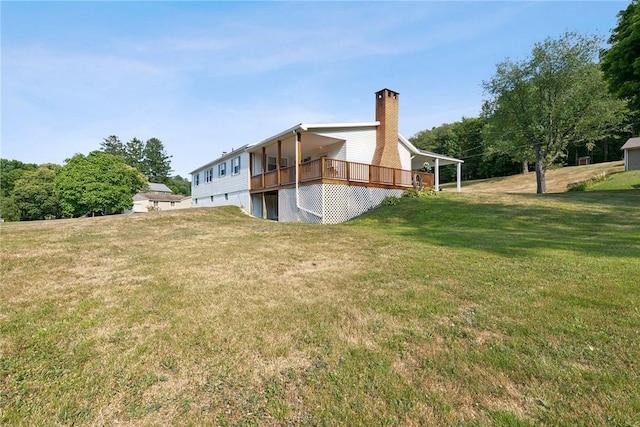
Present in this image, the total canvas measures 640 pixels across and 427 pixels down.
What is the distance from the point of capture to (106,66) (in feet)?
39.6

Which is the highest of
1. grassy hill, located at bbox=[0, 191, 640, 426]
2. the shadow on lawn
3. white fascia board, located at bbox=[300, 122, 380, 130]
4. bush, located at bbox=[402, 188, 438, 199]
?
white fascia board, located at bbox=[300, 122, 380, 130]

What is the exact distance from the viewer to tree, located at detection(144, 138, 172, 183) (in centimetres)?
8094

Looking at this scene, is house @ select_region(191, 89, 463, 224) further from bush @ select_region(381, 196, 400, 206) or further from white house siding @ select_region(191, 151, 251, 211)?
bush @ select_region(381, 196, 400, 206)

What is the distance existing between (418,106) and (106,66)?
21.5 m

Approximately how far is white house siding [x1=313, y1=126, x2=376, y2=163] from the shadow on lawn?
336 cm

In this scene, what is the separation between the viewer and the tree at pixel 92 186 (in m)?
35.1

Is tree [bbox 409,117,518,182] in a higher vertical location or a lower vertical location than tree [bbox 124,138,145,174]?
lower

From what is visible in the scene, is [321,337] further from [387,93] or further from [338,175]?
[387,93]

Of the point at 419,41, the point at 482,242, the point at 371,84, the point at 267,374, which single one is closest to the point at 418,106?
the point at 371,84

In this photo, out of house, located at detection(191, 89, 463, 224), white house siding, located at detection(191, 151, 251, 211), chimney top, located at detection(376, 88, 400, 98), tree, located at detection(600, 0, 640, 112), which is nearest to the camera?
tree, located at detection(600, 0, 640, 112)

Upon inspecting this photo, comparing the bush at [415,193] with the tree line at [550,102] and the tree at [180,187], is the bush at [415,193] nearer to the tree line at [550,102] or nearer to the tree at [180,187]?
the tree line at [550,102]

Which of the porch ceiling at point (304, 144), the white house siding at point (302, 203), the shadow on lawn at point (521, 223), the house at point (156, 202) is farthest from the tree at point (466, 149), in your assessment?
the house at point (156, 202)

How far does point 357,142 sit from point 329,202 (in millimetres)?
4383

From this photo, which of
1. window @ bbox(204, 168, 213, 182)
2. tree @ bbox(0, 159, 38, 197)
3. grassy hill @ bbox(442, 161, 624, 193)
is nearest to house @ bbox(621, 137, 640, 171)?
grassy hill @ bbox(442, 161, 624, 193)
